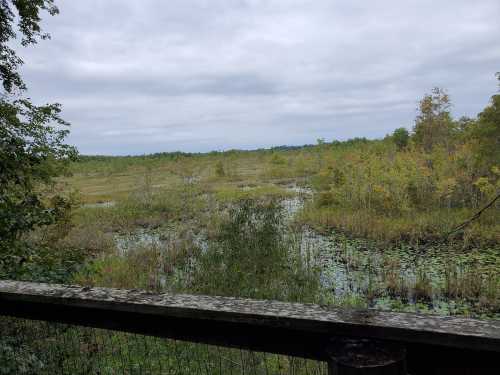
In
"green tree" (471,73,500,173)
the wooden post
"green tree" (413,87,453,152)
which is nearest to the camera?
the wooden post

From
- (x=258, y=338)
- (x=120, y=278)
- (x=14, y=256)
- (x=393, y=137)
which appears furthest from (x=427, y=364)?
(x=393, y=137)

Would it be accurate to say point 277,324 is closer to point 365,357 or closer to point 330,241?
point 365,357

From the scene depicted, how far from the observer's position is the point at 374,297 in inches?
352

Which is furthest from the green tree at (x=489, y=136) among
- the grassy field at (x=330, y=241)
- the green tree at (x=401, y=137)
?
the green tree at (x=401, y=137)

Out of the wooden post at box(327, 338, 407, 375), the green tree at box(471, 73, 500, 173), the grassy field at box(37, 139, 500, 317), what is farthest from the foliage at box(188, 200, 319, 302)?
the green tree at box(471, 73, 500, 173)

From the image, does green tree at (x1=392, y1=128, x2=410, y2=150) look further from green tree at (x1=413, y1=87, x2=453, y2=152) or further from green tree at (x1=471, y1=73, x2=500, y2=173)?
green tree at (x1=471, y1=73, x2=500, y2=173)

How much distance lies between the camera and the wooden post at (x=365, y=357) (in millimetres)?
985

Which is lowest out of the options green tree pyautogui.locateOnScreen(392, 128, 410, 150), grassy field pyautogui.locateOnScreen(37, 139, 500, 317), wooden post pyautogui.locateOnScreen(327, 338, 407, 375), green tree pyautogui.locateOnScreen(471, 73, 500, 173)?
grassy field pyautogui.locateOnScreen(37, 139, 500, 317)

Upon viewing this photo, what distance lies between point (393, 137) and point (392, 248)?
31.2m

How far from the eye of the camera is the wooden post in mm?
985

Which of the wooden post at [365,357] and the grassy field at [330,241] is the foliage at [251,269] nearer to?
the grassy field at [330,241]

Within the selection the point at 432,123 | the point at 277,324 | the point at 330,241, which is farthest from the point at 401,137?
the point at 277,324

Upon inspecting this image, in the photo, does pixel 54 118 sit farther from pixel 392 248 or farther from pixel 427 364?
pixel 392 248

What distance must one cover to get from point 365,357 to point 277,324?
283mm
